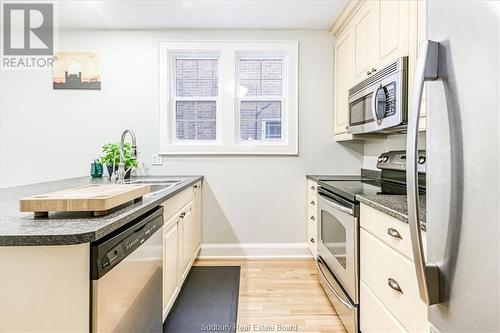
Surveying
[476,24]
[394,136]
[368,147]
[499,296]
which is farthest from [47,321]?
[368,147]

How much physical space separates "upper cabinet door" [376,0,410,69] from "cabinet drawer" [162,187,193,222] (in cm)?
170

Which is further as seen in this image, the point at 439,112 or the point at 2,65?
the point at 2,65

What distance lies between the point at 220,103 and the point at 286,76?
81cm

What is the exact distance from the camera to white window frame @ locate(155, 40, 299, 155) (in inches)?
128

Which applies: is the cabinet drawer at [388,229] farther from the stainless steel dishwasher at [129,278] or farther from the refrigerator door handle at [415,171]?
the stainless steel dishwasher at [129,278]

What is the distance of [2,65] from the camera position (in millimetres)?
3221

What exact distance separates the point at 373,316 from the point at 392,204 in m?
0.61

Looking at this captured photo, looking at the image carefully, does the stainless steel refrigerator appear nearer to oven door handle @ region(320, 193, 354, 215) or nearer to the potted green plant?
oven door handle @ region(320, 193, 354, 215)

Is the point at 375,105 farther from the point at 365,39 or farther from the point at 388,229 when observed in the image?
the point at 388,229

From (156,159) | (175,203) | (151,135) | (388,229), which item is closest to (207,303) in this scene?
(175,203)

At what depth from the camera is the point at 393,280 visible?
132 centimetres

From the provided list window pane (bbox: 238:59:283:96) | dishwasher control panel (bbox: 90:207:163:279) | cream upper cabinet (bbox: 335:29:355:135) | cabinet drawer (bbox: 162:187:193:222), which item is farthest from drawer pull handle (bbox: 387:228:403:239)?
window pane (bbox: 238:59:283:96)

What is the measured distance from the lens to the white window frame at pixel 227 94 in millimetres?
3248

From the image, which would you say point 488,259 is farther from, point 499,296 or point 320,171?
point 320,171
